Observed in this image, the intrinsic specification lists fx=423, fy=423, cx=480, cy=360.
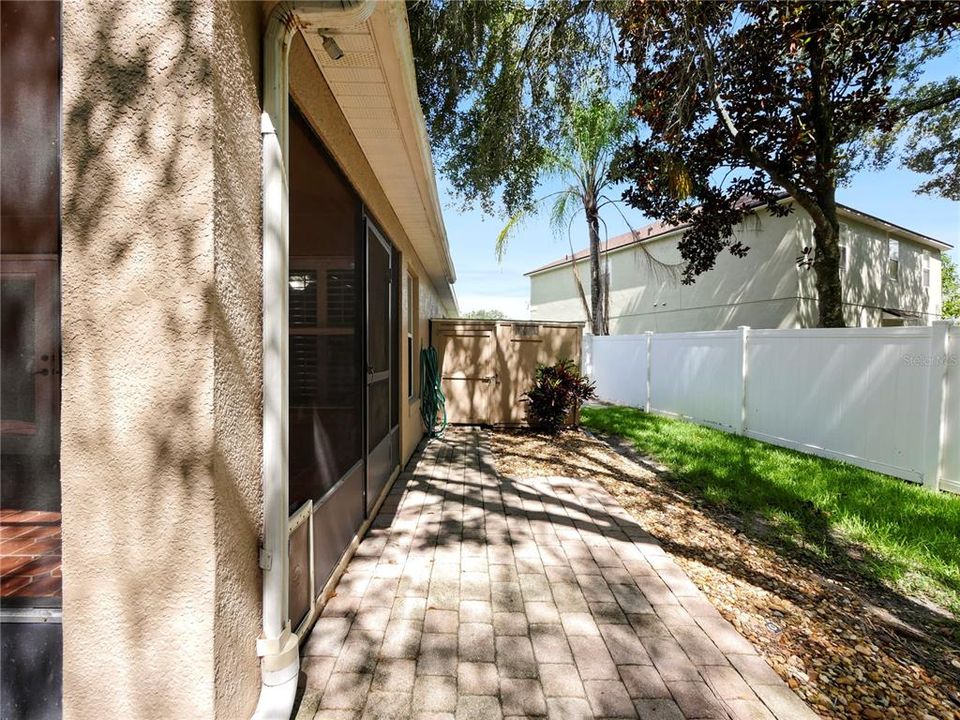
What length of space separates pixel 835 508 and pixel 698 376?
494 cm

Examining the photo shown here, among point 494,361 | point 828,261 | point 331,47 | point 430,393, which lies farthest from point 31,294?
point 828,261

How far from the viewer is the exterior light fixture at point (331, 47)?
1980mm

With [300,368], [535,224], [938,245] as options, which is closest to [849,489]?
[300,368]

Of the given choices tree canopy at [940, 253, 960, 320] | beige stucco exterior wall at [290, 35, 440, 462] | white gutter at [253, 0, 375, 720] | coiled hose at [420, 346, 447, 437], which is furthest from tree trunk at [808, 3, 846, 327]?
tree canopy at [940, 253, 960, 320]

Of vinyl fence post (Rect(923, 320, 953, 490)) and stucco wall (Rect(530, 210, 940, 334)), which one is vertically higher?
stucco wall (Rect(530, 210, 940, 334))

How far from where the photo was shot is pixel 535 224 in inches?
537

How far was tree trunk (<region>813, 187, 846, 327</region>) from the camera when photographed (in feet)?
26.7

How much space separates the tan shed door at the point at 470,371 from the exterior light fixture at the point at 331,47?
262 inches

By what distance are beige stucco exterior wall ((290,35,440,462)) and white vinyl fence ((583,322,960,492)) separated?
5.88m

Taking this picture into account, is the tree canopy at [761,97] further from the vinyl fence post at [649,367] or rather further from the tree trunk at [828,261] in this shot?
the vinyl fence post at [649,367]

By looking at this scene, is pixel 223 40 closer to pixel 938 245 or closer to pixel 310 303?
pixel 310 303

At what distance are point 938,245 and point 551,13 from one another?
→ 19375 millimetres

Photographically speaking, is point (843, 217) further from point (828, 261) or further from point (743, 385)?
point (743, 385)

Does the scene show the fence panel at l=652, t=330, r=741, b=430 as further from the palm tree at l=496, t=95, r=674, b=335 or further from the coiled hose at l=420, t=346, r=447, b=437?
the coiled hose at l=420, t=346, r=447, b=437
